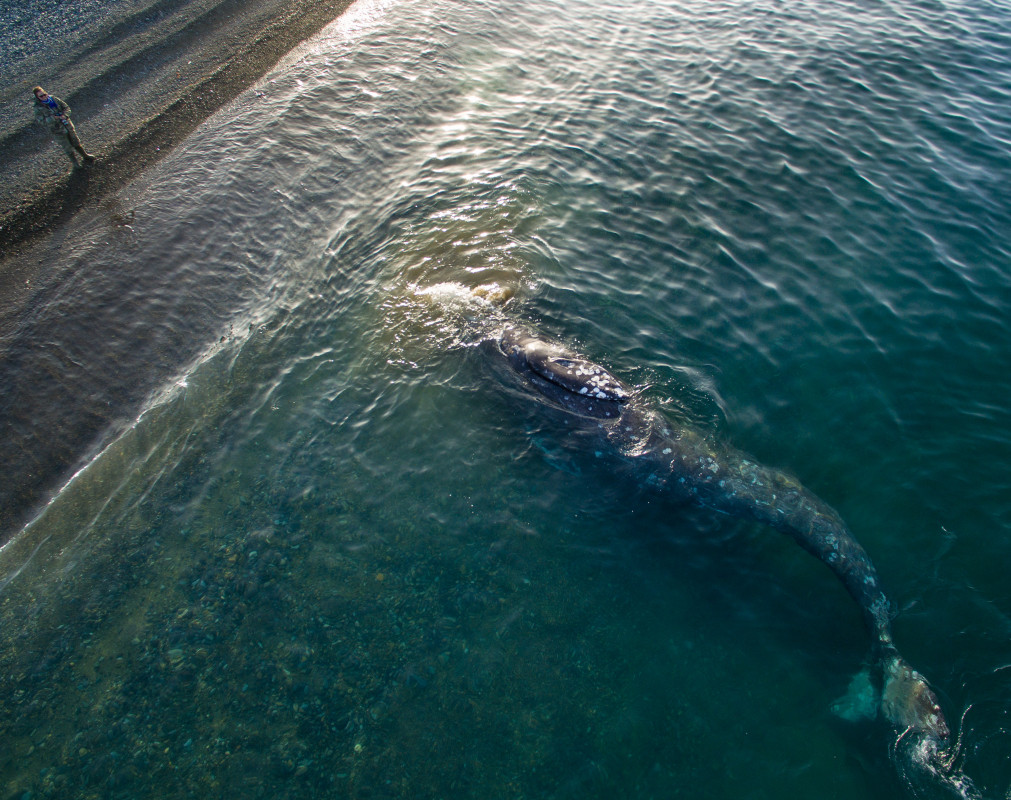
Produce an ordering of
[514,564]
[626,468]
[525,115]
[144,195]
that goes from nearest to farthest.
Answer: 1. [514,564]
2. [626,468]
3. [144,195]
4. [525,115]

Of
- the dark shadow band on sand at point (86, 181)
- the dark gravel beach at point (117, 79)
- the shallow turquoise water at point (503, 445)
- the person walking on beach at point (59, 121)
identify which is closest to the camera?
the shallow turquoise water at point (503, 445)

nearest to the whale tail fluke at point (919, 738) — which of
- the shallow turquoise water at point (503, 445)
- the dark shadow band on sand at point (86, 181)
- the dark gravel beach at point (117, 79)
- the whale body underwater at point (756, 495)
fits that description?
the whale body underwater at point (756, 495)

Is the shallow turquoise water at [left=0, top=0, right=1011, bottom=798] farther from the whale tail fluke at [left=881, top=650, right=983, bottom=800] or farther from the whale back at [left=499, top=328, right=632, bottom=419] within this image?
the whale back at [left=499, top=328, right=632, bottom=419]

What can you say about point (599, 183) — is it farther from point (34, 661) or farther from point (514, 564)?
point (34, 661)

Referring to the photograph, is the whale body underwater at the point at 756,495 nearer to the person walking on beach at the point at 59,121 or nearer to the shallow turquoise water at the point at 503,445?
the shallow turquoise water at the point at 503,445

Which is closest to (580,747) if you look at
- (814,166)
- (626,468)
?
(626,468)

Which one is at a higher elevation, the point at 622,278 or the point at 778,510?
the point at 622,278

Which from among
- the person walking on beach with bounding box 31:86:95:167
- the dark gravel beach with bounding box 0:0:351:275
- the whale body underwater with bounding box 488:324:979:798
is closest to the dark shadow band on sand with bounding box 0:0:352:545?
the dark gravel beach with bounding box 0:0:351:275
